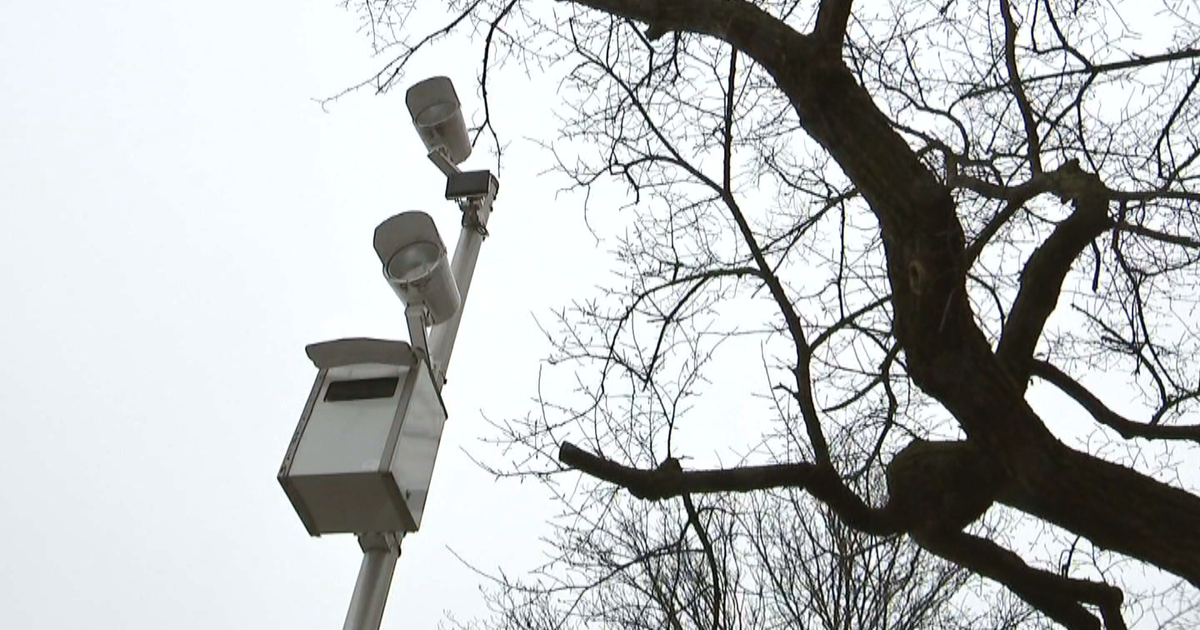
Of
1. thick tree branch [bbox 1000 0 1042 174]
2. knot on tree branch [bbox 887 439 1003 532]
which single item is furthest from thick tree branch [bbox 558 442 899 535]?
thick tree branch [bbox 1000 0 1042 174]

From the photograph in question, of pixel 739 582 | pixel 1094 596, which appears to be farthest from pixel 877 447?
pixel 739 582

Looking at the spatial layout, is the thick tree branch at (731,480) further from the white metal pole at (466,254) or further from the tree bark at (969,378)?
the white metal pole at (466,254)

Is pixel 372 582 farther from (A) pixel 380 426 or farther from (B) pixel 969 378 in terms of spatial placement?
(B) pixel 969 378

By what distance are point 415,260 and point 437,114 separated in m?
1.11

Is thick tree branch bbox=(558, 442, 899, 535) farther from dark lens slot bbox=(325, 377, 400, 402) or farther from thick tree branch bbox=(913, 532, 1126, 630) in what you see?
dark lens slot bbox=(325, 377, 400, 402)

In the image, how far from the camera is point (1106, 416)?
2.98 metres

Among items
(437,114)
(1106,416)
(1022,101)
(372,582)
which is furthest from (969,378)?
(437,114)

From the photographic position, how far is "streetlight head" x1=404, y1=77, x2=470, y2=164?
3730 millimetres

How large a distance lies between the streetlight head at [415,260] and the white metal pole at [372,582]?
0.61 meters

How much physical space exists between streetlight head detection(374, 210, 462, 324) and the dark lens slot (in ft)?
0.76

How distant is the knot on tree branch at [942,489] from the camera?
245 centimetres

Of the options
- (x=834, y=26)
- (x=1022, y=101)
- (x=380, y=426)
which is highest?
(x=1022, y=101)

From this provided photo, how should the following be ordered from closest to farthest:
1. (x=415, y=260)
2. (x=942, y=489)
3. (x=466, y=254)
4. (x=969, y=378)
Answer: (x=969, y=378) → (x=942, y=489) → (x=415, y=260) → (x=466, y=254)

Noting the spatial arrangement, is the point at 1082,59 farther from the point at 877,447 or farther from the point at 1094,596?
the point at 1094,596
